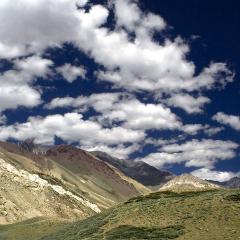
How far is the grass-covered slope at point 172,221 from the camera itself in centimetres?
6128

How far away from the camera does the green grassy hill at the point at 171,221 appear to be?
61.3 meters

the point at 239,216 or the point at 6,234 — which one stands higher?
the point at 239,216

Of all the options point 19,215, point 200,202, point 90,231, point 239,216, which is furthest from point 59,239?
point 19,215

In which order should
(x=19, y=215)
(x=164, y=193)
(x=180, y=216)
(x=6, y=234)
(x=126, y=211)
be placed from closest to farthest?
(x=180, y=216) → (x=126, y=211) → (x=164, y=193) → (x=6, y=234) → (x=19, y=215)

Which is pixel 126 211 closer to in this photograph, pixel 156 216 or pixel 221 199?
pixel 156 216

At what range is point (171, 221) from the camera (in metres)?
68.6

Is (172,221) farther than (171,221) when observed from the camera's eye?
No

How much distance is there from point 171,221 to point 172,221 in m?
0.19

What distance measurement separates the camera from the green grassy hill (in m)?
61.3

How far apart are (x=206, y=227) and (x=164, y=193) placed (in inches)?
1247

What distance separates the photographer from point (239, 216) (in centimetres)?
6406

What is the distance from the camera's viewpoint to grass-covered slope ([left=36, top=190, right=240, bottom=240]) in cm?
6128

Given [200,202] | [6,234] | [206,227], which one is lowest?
[6,234]

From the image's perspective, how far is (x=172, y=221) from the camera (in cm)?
6850
